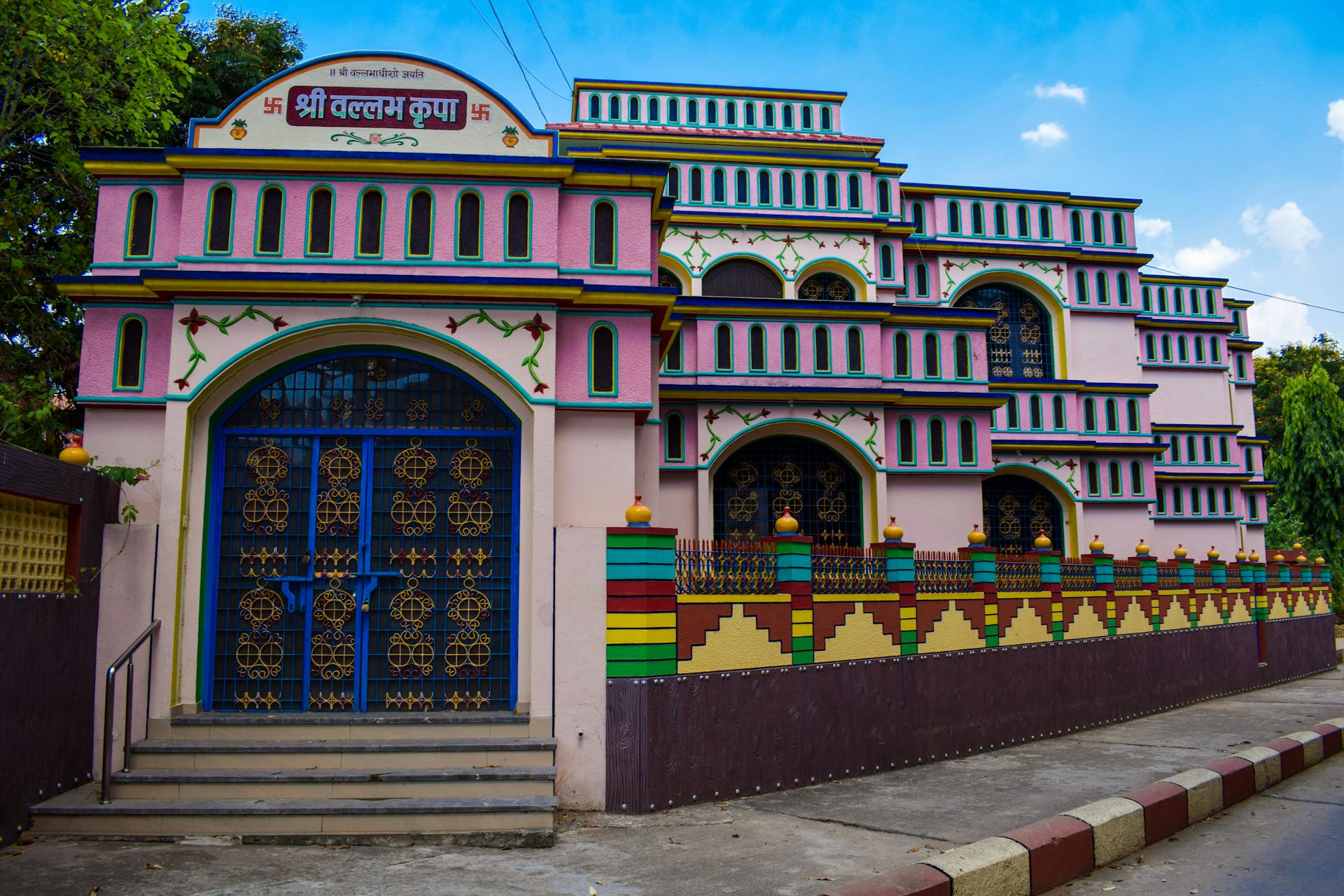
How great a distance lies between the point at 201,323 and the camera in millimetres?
9219

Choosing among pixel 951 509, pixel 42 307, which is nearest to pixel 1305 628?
pixel 951 509

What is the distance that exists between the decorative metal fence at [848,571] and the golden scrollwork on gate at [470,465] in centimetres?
330

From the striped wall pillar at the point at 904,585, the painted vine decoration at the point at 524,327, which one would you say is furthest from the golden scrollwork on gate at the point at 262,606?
the striped wall pillar at the point at 904,585

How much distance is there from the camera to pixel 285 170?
381 inches

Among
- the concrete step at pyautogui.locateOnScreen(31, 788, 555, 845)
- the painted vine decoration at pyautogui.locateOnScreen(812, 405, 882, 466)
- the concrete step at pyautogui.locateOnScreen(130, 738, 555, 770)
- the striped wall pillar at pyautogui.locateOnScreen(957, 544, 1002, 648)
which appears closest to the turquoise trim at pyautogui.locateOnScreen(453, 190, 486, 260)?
the concrete step at pyautogui.locateOnScreen(130, 738, 555, 770)

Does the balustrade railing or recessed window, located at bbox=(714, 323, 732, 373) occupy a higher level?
recessed window, located at bbox=(714, 323, 732, 373)

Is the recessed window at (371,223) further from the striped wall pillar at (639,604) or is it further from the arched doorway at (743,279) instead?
the arched doorway at (743,279)

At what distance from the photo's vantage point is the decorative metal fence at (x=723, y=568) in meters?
8.80

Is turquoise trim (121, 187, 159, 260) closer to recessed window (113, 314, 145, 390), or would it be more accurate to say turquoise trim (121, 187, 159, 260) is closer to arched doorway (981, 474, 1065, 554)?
recessed window (113, 314, 145, 390)

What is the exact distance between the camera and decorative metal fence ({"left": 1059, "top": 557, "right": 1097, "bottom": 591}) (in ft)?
44.6

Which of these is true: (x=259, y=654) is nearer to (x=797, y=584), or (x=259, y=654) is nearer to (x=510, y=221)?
(x=510, y=221)

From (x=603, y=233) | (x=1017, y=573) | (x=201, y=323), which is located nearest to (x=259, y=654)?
(x=201, y=323)

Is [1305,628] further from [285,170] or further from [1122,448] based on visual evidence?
[285,170]

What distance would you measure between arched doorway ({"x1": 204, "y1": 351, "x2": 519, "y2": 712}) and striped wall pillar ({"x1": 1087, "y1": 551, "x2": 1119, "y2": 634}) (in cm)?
929
